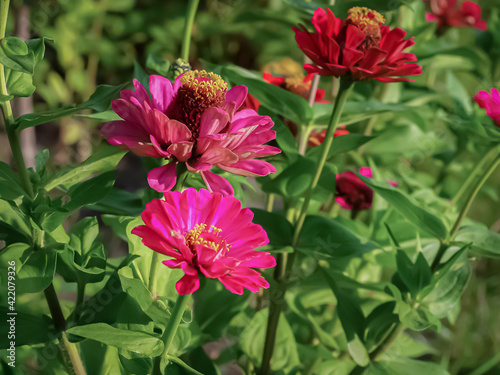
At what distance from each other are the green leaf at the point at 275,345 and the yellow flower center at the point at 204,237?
10.8 inches

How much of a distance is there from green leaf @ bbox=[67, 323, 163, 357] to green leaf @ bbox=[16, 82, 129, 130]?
0.51ft

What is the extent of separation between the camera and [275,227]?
536 millimetres

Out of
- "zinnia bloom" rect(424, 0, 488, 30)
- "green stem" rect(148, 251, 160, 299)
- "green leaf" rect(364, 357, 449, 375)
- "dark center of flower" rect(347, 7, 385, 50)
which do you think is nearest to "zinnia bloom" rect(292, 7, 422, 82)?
"dark center of flower" rect(347, 7, 385, 50)

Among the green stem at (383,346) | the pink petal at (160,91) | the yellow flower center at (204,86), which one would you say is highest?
the yellow flower center at (204,86)

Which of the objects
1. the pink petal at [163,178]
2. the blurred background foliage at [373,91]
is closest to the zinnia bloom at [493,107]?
the blurred background foliage at [373,91]

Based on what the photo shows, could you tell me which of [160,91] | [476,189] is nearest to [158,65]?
[160,91]

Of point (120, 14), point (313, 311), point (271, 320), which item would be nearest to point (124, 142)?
point (271, 320)

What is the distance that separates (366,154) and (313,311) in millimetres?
294

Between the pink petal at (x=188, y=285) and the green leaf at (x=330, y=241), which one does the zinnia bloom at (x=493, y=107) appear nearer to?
the green leaf at (x=330, y=241)

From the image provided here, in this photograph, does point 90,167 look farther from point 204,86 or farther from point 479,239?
point 479,239

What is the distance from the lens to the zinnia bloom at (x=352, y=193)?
693 mm

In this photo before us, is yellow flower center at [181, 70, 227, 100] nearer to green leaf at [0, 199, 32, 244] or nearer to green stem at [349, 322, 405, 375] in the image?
green leaf at [0, 199, 32, 244]

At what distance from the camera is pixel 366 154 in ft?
2.86

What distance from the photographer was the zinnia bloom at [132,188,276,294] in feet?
1.06
